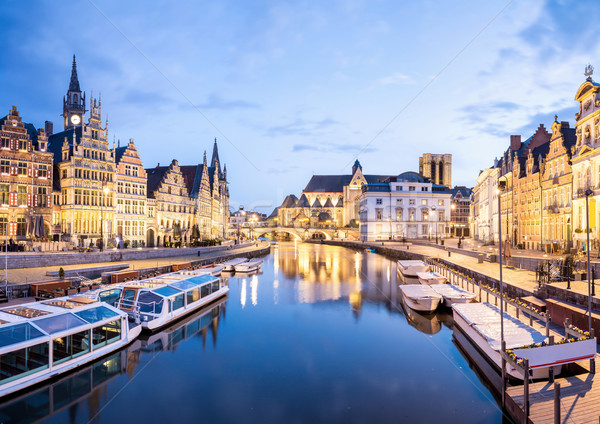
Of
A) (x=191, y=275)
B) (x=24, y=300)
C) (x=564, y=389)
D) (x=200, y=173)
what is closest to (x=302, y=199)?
(x=200, y=173)

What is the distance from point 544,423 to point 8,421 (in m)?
13.8

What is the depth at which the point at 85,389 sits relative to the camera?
43.0ft

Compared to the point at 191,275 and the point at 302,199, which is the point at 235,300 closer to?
the point at 191,275

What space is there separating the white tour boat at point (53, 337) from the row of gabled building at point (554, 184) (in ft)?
53.2

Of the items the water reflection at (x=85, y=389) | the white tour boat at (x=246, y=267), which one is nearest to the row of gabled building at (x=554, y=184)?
the water reflection at (x=85, y=389)

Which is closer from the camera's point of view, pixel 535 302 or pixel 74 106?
pixel 535 302

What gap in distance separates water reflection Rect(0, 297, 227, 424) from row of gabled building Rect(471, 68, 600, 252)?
1557 cm

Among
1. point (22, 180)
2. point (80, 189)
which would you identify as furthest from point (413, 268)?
point (22, 180)

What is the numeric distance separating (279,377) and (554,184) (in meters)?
34.2

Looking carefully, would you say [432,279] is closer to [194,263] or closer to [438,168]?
[194,263]

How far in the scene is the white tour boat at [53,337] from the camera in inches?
476

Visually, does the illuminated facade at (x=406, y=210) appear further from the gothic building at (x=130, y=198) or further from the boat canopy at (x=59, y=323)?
the boat canopy at (x=59, y=323)

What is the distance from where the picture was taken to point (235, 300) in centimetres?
2870

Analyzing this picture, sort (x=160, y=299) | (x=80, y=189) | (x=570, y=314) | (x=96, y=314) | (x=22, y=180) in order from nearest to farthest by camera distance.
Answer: (x=570, y=314) → (x=96, y=314) → (x=160, y=299) → (x=22, y=180) → (x=80, y=189)
